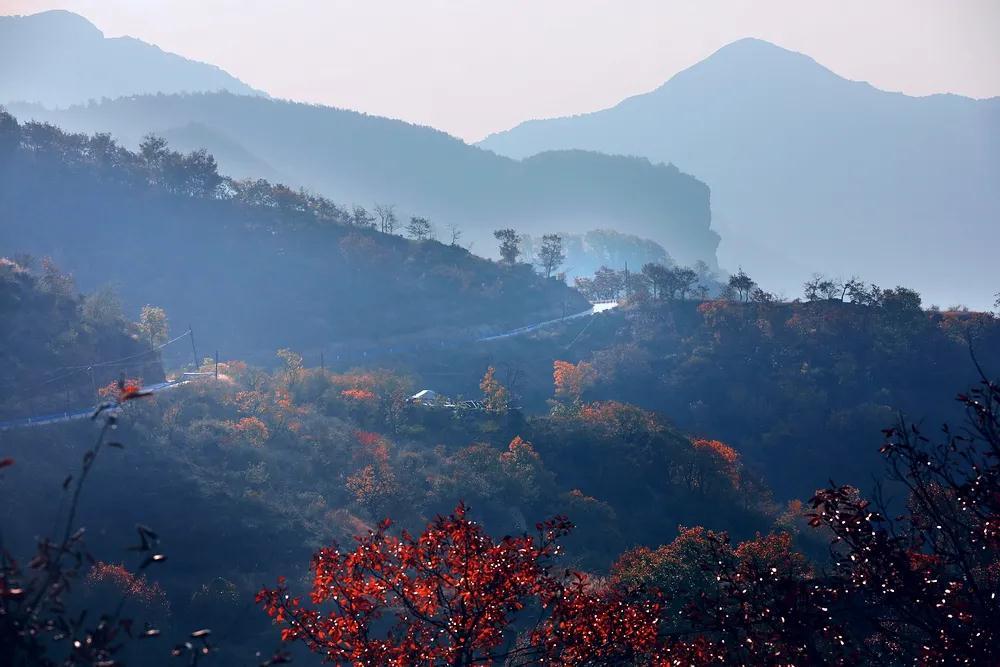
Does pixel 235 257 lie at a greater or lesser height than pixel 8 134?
lesser

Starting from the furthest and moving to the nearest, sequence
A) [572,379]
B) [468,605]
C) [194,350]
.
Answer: [572,379] → [194,350] → [468,605]

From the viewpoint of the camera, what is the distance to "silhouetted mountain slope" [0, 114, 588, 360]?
98.7 meters

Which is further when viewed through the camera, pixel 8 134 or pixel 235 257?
pixel 235 257

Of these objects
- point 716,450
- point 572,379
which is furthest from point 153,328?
point 716,450

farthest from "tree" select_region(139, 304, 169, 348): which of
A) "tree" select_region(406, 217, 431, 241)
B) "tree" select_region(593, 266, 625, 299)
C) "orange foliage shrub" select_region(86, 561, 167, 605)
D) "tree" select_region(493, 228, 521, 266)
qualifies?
"tree" select_region(593, 266, 625, 299)

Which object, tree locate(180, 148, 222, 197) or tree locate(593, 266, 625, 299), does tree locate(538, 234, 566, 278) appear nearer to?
tree locate(593, 266, 625, 299)

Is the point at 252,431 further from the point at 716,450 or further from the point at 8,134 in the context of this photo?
the point at 8,134

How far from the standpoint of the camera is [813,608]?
1302 cm

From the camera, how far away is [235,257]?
111 meters

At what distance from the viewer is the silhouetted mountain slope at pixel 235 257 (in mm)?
98688

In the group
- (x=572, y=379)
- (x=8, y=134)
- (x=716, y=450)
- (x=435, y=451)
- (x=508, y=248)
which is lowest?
(x=716, y=450)

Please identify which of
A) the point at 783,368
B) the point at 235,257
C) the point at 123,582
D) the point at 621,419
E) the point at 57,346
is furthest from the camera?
the point at 235,257

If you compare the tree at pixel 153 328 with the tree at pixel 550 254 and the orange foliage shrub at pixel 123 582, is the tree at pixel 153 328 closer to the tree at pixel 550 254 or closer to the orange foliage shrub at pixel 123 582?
the orange foliage shrub at pixel 123 582

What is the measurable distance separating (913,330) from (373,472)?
6995 centimetres
